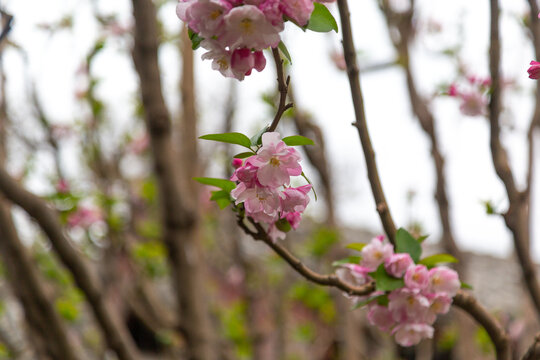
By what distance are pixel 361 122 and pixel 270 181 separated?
1.12 feet

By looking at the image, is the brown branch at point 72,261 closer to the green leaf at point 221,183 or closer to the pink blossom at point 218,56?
the green leaf at point 221,183

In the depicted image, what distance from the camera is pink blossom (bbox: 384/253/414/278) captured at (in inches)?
37.1

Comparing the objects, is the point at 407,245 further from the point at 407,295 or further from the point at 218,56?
the point at 218,56

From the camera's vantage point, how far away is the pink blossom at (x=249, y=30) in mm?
626

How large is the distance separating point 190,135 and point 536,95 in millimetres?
1660

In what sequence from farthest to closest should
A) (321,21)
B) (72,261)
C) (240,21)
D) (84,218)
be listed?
(84,218) → (72,261) → (321,21) → (240,21)

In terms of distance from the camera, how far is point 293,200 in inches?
30.2

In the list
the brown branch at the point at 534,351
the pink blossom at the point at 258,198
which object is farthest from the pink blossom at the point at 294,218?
the brown branch at the point at 534,351

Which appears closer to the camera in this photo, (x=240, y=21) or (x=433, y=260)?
(x=240, y=21)

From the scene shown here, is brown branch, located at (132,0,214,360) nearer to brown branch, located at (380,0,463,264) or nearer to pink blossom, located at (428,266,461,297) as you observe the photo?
brown branch, located at (380,0,463,264)

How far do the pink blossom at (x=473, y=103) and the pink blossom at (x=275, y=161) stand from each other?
145cm

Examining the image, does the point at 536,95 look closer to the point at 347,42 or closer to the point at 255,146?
the point at 347,42

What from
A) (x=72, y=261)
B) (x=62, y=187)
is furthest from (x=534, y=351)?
(x=62, y=187)

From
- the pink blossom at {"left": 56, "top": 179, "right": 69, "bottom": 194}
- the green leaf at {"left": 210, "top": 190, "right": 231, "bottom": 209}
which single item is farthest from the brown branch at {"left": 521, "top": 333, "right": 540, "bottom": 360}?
the pink blossom at {"left": 56, "top": 179, "right": 69, "bottom": 194}
